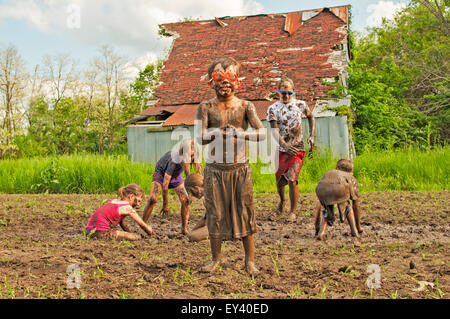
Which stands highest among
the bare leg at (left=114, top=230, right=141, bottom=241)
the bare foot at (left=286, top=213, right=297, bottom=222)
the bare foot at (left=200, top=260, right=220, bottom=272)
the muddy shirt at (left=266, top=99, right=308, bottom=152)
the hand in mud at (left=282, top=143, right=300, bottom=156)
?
the muddy shirt at (left=266, top=99, right=308, bottom=152)

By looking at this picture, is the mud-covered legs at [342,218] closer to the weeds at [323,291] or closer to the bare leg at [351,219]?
the bare leg at [351,219]

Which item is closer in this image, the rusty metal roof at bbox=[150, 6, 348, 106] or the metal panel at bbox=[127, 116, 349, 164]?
the metal panel at bbox=[127, 116, 349, 164]

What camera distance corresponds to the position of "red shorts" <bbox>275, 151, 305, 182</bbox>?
7.06 meters

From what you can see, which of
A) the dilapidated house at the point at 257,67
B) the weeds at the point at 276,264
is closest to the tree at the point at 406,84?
the dilapidated house at the point at 257,67

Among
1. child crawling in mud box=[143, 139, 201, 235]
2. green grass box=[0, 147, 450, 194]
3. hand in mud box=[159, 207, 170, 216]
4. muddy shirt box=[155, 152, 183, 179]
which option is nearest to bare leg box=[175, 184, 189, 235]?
child crawling in mud box=[143, 139, 201, 235]

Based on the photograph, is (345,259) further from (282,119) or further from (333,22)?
(333,22)

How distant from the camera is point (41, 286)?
3.90 meters

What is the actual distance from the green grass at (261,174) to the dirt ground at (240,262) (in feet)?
11.8

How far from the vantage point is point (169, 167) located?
20.6 ft

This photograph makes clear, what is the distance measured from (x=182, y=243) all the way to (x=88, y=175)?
7627 millimetres

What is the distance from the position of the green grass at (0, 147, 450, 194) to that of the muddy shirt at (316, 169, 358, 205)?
5259 mm

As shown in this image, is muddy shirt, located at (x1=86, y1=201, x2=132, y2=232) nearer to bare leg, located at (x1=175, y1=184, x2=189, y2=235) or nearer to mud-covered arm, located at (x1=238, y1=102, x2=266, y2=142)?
bare leg, located at (x1=175, y1=184, x2=189, y2=235)

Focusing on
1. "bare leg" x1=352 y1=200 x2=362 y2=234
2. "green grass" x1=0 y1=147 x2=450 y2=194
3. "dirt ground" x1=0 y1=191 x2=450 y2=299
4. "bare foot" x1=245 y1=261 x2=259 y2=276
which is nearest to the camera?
"dirt ground" x1=0 y1=191 x2=450 y2=299

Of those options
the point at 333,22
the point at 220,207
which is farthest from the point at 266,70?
the point at 220,207
